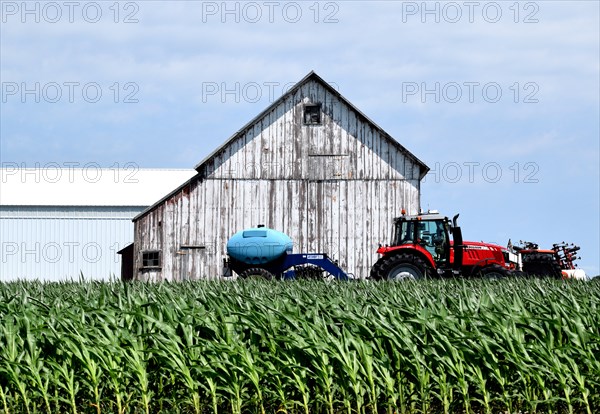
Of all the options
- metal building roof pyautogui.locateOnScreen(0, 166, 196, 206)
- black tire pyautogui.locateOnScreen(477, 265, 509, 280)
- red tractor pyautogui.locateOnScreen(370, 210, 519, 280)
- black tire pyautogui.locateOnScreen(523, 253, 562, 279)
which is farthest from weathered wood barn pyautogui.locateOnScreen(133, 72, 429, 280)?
metal building roof pyautogui.locateOnScreen(0, 166, 196, 206)

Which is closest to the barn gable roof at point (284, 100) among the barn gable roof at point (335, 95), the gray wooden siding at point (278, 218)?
the barn gable roof at point (335, 95)

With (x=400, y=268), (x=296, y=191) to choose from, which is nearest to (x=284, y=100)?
(x=296, y=191)

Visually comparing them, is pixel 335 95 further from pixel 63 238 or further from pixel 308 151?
pixel 63 238

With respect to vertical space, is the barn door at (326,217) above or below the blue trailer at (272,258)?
above

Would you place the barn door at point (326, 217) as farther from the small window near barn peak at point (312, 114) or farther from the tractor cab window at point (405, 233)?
the tractor cab window at point (405, 233)

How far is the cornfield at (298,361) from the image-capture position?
25.5 feet

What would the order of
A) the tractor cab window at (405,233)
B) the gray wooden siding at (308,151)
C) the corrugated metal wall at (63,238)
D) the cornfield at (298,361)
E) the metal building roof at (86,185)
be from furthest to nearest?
the metal building roof at (86,185) → the corrugated metal wall at (63,238) → the gray wooden siding at (308,151) → the tractor cab window at (405,233) → the cornfield at (298,361)

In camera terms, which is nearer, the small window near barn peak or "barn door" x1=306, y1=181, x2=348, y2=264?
"barn door" x1=306, y1=181, x2=348, y2=264

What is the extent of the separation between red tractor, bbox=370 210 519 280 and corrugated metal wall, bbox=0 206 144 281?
78.5 feet

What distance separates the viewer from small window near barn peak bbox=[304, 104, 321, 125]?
93.7 feet

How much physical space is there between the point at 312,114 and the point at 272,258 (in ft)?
22.2

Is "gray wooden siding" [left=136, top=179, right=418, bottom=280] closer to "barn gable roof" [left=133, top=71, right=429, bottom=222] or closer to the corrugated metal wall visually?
"barn gable roof" [left=133, top=71, right=429, bottom=222]

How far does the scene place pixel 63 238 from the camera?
137 feet

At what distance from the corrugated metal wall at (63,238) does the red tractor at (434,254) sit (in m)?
23.9
